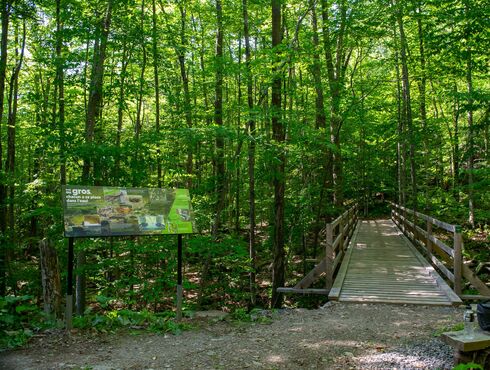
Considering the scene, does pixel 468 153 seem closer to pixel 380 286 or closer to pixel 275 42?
pixel 380 286

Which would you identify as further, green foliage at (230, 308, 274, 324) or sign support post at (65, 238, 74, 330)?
green foliage at (230, 308, 274, 324)

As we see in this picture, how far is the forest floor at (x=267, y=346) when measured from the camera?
425 cm

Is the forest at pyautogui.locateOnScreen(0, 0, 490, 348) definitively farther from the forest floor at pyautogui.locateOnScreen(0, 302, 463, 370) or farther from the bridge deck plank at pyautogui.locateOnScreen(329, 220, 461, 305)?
the bridge deck plank at pyautogui.locateOnScreen(329, 220, 461, 305)

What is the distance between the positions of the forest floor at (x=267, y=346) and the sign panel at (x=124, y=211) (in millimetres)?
1394

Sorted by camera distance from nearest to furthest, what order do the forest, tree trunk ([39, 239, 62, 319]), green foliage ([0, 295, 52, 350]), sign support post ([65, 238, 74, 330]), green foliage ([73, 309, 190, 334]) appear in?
green foliage ([0, 295, 52, 350])
sign support post ([65, 238, 74, 330])
green foliage ([73, 309, 190, 334])
tree trunk ([39, 239, 62, 319])
the forest

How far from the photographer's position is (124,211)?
5477mm

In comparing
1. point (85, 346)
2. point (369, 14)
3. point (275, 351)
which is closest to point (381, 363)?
point (275, 351)

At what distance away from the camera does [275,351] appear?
472 centimetres

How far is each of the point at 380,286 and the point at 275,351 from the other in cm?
395

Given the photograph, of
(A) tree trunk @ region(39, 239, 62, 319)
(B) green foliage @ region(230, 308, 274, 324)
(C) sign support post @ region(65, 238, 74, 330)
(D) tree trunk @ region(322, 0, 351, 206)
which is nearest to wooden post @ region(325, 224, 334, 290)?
(B) green foliage @ region(230, 308, 274, 324)

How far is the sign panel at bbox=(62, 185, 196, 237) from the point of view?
199 inches

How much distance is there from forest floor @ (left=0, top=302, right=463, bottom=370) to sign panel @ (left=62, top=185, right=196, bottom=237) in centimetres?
139

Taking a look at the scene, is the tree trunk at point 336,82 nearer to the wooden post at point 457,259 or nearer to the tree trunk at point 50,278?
the wooden post at point 457,259

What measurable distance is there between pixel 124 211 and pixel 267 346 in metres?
2.63
